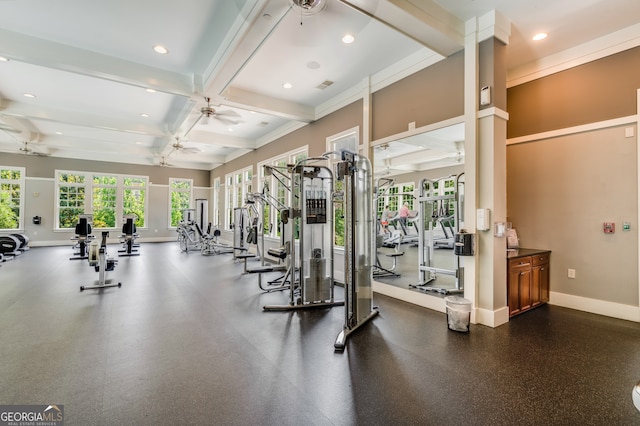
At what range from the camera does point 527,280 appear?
13.2ft

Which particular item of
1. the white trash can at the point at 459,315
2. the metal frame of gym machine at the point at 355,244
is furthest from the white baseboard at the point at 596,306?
the metal frame of gym machine at the point at 355,244

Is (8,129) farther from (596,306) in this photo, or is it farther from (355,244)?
(596,306)

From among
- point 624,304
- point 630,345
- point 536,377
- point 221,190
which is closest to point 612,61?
point 624,304

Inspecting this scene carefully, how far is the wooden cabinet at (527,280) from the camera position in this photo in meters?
3.81

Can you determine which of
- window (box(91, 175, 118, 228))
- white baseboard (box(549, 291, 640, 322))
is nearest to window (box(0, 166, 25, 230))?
window (box(91, 175, 118, 228))

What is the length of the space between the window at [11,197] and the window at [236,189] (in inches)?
278

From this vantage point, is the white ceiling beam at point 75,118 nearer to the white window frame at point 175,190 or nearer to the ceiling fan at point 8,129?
the ceiling fan at point 8,129

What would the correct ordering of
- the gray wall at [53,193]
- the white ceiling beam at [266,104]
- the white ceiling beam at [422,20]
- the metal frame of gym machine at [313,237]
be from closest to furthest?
1. the white ceiling beam at [422,20]
2. the metal frame of gym machine at [313,237]
3. the white ceiling beam at [266,104]
4. the gray wall at [53,193]

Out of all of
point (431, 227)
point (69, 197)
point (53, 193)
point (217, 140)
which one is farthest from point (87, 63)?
point (69, 197)

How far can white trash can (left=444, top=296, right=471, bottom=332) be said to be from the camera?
3.33m

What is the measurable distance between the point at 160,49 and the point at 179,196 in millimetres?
10451

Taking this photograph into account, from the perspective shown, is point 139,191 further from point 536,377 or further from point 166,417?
point 536,377

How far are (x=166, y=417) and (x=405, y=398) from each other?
161 cm

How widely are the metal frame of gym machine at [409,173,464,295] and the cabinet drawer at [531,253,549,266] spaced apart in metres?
0.95
